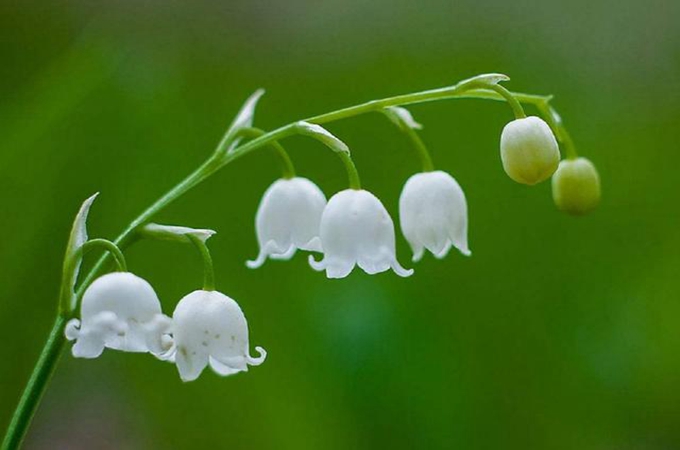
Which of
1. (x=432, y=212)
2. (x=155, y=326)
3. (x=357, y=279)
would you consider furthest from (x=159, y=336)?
(x=357, y=279)

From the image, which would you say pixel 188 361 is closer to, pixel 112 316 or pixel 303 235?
pixel 112 316

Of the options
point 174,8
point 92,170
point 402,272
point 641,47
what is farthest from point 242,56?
point 402,272

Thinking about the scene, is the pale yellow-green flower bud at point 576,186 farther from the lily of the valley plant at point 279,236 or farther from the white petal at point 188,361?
the white petal at point 188,361

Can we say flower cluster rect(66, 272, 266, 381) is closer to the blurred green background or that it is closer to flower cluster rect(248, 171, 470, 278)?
flower cluster rect(248, 171, 470, 278)

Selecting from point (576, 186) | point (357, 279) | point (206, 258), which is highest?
point (576, 186)

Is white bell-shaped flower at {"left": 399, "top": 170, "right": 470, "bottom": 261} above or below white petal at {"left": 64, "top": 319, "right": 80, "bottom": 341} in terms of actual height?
above

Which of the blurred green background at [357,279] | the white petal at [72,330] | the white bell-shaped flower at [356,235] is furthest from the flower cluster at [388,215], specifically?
the blurred green background at [357,279]

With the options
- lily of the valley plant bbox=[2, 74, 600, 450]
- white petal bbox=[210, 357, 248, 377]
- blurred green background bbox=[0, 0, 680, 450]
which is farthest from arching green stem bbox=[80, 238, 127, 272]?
blurred green background bbox=[0, 0, 680, 450]

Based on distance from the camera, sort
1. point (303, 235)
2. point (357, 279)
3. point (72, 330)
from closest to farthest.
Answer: point (72, 330), point (303, 235), point (357, 279)
